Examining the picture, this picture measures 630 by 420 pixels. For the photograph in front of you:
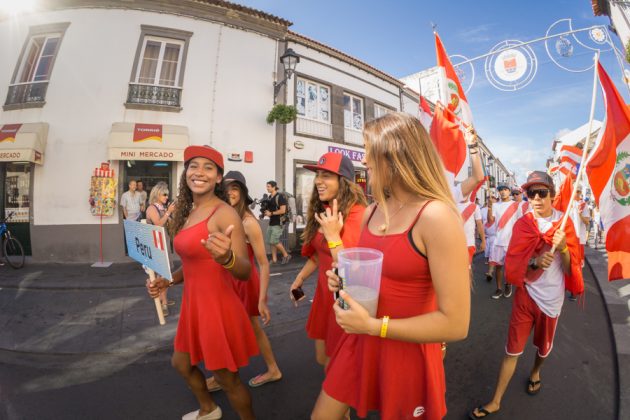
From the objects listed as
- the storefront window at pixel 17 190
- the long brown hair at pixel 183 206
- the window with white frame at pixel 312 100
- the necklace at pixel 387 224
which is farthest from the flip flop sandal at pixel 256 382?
the window with white frame at pixel 312 100

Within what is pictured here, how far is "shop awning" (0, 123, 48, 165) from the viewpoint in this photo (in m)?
8.21

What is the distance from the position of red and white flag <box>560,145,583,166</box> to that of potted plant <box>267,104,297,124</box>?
7.83m

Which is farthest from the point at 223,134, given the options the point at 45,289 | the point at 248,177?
the point at 45,289

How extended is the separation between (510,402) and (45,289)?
797cm

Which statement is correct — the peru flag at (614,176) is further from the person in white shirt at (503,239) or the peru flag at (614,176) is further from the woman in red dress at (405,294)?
the person in white shirt at (503,239)

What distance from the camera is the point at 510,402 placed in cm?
267

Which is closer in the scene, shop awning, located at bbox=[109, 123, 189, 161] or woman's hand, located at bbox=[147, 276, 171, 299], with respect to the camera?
woman's hand, located at bbox=[147, 276, 171, 299]

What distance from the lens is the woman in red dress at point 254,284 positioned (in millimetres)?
2575

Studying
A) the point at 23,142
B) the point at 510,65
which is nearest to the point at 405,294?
the point at 510,65

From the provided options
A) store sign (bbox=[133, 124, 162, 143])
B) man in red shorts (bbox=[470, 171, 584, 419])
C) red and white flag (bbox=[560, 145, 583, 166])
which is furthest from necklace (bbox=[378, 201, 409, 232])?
store sign (bbox=[133, 124, 162, 143])

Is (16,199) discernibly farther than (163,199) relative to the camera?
Yes

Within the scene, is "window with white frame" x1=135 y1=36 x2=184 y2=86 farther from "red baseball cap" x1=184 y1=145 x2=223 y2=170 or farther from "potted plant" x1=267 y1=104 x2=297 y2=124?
"red baseball cap" x1=184 y1=145 x2=223 y2=170

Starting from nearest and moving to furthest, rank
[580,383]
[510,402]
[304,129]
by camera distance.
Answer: [510,402], [580,383], [304,129]

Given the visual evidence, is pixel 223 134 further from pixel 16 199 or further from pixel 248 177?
pixel 16 199
